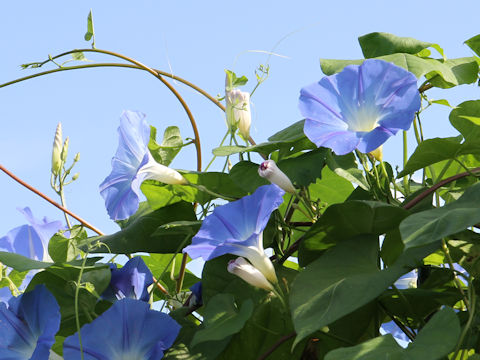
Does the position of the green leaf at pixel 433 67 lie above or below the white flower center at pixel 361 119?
above

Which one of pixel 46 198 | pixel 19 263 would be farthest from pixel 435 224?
pixel 46 198

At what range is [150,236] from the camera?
3.44 ft

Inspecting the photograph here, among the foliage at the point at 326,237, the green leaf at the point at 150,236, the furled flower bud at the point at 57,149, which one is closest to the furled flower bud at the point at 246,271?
the foliage at the point at 326,237

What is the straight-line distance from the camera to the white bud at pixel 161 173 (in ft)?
3.26

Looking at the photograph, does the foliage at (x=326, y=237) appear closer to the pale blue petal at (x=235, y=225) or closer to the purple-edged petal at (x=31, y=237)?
the pale blue petal at (x=235, y=225)

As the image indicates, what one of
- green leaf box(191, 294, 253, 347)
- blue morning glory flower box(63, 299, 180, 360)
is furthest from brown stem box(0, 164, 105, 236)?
green leaf box(191, 294, 253, 347)

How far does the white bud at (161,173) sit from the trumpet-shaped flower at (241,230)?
0.18 metres

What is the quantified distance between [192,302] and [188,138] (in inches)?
11.2

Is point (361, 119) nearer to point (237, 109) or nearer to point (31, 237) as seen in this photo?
point (237, 109)

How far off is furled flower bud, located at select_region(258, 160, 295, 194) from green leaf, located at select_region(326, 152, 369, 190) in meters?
0.06

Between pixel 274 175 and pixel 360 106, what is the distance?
0.16 metres

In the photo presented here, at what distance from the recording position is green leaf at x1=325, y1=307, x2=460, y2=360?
65 cm

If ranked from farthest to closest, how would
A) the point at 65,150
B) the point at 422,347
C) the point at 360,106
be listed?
the point at 65,150, the point at 360,106, the point at 422,347

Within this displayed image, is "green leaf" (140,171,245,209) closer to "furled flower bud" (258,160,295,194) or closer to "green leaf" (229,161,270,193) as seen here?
"green leaf" (229,161,270,193)
